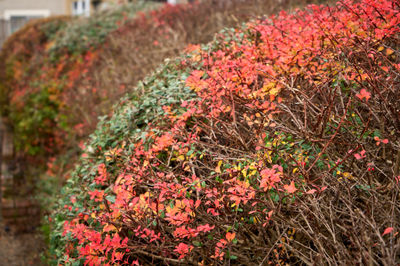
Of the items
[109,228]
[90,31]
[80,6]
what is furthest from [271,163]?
[80,6]

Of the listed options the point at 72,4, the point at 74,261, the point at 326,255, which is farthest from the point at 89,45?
the point at 72,4

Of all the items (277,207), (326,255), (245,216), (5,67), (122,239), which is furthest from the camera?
(5,67)

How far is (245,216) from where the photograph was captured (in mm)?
3301

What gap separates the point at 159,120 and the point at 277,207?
1736 millimetres

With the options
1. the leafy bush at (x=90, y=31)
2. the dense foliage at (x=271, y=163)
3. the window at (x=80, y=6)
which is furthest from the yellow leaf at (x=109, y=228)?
the window at (x=80, y=6)

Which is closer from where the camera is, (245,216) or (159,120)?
(245,216)

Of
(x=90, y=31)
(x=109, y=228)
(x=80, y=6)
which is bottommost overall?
(x=109, y=228)

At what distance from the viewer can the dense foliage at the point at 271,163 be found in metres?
2.92

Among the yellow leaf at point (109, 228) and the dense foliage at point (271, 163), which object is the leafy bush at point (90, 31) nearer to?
the dense foliage at point (271, 163)

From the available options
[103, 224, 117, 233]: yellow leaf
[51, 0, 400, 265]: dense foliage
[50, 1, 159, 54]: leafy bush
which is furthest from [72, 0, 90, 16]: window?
[103, 224, 117, 233]: yellow leaf

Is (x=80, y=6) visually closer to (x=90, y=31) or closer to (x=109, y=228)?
(x=90, y=31)

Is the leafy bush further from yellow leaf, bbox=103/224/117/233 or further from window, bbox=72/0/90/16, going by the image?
window, bbox=72/0/90/16

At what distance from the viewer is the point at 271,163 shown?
10.5 feet

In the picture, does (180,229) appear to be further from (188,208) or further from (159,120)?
(159,120)
